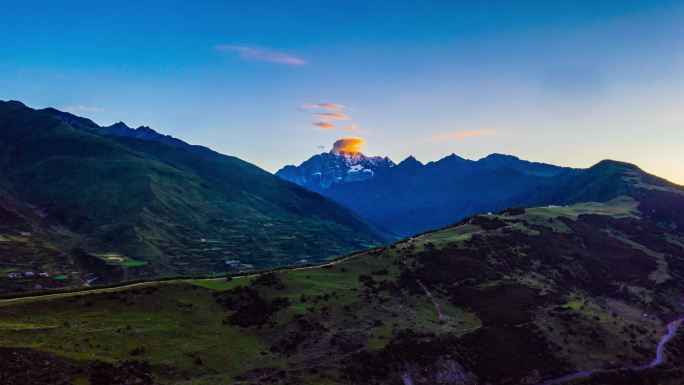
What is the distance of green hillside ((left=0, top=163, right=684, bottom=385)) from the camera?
81188mm

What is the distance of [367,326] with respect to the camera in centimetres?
10981

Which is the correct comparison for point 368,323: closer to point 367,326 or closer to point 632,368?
point 367,326

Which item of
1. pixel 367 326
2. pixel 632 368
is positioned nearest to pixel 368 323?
pixel 367 326

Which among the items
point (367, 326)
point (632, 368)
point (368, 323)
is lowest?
point (632, 368)

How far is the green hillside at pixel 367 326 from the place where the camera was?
81.2 meters

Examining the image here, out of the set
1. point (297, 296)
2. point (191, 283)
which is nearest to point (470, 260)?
point (297, 296)

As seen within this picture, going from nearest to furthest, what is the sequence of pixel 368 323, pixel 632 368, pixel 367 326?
pixel 367 326 < pixel 368 323 < pixel 632 368

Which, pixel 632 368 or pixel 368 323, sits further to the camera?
pixel 632 368

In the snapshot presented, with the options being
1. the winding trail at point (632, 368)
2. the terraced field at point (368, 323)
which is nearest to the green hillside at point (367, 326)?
the terraced field at point (368, 323)

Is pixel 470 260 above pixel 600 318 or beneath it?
above

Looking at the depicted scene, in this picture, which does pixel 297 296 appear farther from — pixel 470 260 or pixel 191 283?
pixel 470 260

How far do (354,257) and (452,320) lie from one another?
136ft

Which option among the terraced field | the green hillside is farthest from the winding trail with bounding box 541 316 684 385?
the terraced field

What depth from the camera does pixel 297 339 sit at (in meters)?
100
